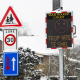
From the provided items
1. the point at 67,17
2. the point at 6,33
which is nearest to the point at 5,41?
the point at 6,33

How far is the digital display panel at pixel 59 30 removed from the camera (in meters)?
5.29

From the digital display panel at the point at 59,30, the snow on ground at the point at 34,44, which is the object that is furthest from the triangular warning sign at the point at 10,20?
the snow on ground at the point at 34,44

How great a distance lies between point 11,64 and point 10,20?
899 mm

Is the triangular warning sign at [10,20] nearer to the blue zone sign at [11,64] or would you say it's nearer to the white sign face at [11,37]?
the white sign face at [11,37]

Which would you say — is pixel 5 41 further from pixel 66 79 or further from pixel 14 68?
pixel 66 79

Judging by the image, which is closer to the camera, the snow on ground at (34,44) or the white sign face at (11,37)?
the white sign face at (11,37)

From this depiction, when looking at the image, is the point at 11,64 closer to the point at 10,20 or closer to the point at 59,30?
the point at 10,20

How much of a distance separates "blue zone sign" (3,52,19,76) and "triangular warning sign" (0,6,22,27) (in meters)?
0.60

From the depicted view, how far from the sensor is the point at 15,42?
14.9ft

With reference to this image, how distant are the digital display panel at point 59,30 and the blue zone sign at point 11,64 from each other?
1.20 metres

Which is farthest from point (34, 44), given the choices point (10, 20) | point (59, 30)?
point (10, 20)

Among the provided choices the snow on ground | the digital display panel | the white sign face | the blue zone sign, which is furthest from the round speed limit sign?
the snow on ground

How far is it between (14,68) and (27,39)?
1457 inches

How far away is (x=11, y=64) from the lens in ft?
14.8
